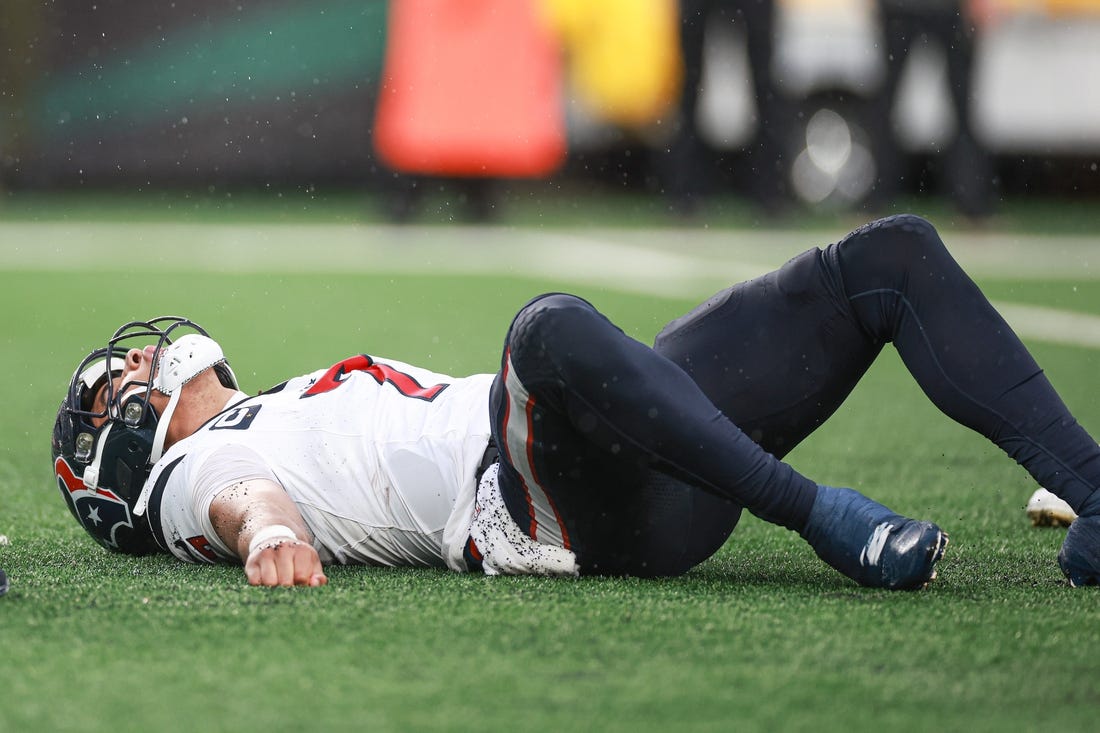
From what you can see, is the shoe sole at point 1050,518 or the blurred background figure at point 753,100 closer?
the shoe sole at point 1050,518

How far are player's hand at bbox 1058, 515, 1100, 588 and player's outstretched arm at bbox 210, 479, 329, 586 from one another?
1202mm

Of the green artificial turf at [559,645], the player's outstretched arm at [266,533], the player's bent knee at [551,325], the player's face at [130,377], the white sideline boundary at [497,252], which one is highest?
the player's bent knee at [551,325]

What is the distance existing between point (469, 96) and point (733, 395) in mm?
8994

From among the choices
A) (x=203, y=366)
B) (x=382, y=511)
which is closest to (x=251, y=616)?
(x=382, y=511)

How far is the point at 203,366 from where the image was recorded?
2.95 metres

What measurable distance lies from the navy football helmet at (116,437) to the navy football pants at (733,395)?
0.67 metres

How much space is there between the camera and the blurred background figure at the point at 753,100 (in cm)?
1059

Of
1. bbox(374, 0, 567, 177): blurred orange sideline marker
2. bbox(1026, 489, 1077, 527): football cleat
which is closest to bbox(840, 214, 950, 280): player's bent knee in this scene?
bbox(1026, 489, 1077, 527): football cleat

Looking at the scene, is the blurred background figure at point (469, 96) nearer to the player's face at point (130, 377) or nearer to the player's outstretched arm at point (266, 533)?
the player's face at point (130, 377)

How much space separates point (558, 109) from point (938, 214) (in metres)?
2.85

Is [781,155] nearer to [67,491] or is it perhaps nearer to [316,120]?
[316,120]

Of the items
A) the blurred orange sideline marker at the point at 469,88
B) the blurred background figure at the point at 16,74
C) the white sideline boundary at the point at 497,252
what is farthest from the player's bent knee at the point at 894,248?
the blurred background figure at the point at 16,74

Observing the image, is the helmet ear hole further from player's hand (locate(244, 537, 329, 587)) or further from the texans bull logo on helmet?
player's hand (locate(244, 537, 329, 587))

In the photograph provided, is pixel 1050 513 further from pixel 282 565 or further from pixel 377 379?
pixel 282 565
